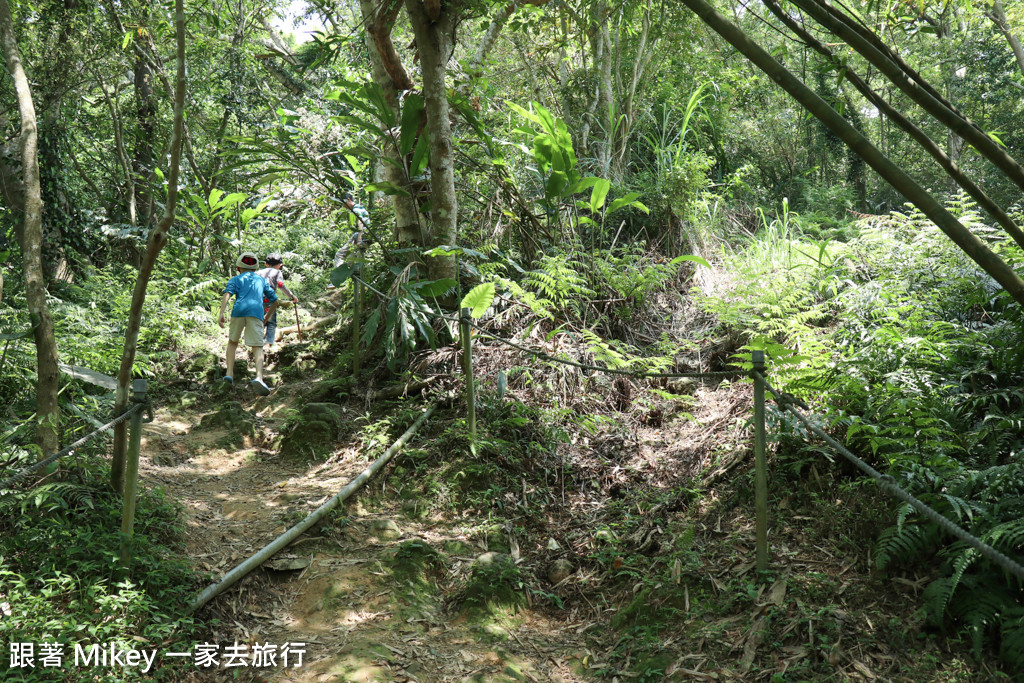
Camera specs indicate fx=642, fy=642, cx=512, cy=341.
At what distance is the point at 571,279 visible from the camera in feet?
19.1

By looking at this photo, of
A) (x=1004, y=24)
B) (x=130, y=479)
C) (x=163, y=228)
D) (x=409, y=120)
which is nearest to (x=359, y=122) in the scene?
(x=409, y=120)

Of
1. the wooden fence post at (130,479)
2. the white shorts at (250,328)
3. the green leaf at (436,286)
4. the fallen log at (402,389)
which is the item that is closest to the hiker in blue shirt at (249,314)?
the white shorts at (250,328)

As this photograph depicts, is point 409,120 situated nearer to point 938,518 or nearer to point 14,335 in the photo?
point 14,335

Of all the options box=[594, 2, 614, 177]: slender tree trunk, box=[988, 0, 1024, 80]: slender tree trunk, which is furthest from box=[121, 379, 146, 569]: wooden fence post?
box=[988, 0, 1024, 80]: slender tree trunk

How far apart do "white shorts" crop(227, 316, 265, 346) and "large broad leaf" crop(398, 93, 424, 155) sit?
2.28 m

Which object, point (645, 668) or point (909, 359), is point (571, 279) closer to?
point (909, 359)

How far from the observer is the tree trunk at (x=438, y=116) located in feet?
18.0

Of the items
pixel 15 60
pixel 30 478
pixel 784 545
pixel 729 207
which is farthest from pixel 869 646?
pixel 729 207

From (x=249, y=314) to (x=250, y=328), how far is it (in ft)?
0.48

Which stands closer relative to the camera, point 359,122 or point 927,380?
point 927,380

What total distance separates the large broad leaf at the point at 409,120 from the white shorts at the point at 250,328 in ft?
7.49

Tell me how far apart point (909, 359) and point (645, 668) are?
247cm

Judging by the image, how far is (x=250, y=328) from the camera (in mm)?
6508

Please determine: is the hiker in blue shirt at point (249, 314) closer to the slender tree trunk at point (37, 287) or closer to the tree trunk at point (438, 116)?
the tree trunk at point (438, 116)
